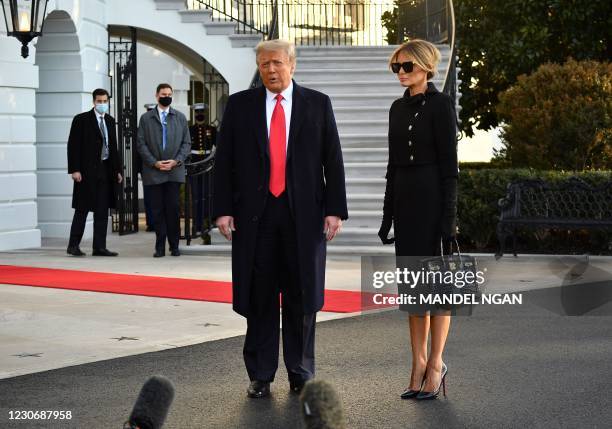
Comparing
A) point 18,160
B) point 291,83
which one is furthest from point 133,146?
point 291,83

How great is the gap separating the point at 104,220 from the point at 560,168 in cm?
657

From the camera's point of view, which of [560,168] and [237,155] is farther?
[560,168]

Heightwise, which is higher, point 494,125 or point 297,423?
point 494,125

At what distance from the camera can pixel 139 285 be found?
11.4 m

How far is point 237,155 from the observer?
640 cm

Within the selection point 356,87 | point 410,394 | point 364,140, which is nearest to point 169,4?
point 356,87

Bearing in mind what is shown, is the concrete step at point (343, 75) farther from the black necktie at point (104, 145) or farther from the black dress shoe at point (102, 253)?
the black dress shoe at point (102, 253)

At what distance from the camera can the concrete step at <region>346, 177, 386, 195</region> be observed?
15891 millimetres

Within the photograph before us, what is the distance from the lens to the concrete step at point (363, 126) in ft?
57.1

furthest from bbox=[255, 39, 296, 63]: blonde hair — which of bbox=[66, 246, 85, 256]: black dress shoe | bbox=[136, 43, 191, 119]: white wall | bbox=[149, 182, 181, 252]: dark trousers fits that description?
bbox=[136, 43, 191, 119]: white wall

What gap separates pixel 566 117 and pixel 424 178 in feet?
35.2

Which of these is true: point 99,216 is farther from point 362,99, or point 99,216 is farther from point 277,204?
point 277,204

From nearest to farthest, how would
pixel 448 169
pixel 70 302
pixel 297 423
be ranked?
1. pixel 297 423
2. pixel 448 169
3. pixel 70 302

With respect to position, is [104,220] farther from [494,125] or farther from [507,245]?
[494,125]
